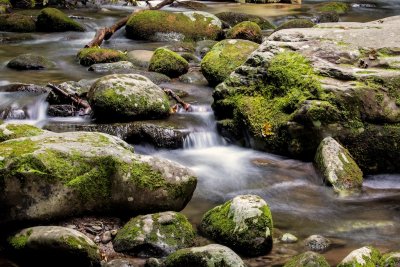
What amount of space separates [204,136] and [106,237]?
3.49m

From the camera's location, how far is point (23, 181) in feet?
14.7

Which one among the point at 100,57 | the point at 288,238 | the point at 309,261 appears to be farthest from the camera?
the point at 100,57

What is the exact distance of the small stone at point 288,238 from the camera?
191 inches

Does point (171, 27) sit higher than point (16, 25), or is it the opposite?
point (171, 27)

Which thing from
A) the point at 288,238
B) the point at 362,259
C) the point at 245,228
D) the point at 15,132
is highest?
the point at 15,132

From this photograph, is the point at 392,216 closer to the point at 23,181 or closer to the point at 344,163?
the point at 344,163

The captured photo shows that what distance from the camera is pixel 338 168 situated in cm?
632

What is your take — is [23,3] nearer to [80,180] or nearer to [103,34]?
[103,34]

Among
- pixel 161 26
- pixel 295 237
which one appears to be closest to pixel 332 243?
pixel 295 237

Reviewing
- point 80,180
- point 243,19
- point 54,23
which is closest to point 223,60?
point 80,180

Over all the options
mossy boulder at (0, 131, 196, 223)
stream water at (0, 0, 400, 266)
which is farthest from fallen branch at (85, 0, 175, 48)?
mossy boulder at (0, 131, 196, 223)

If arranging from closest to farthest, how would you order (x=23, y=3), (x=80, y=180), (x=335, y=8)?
(x=80, y=180)
(x=23, y=3)
(x=335, y=8)

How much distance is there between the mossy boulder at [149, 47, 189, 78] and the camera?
10.5 metres

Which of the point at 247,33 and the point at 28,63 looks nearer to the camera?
the point at 28,63
